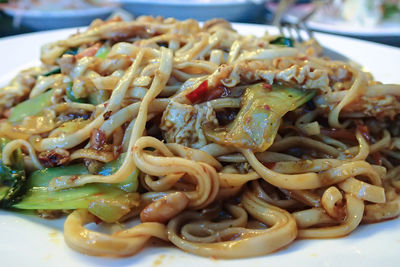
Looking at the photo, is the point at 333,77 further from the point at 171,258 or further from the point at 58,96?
the point at 58,96

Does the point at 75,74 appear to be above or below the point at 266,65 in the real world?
below

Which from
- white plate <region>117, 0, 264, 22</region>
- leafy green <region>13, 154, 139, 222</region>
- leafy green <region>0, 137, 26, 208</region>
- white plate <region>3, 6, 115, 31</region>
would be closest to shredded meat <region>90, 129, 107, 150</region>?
leafy green <region>13, 154, 139, 222</region>

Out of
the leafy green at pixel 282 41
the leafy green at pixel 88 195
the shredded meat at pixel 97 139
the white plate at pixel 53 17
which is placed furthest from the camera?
the white plate at pixel 53 17

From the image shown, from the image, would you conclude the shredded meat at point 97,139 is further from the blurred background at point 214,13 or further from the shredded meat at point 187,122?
the blurred background at point 214,13

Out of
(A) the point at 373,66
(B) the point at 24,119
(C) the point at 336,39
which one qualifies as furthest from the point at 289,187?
(C) the point at 336,39

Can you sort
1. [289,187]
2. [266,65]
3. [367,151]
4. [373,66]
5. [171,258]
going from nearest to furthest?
[171,258], [289,187], [367,151], [266,65], [373,66]

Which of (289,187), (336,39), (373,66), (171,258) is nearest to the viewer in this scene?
(171,258)

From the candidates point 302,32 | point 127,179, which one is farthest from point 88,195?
point 302,32

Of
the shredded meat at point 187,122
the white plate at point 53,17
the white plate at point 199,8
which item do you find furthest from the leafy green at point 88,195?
the white plate at point 53,17
